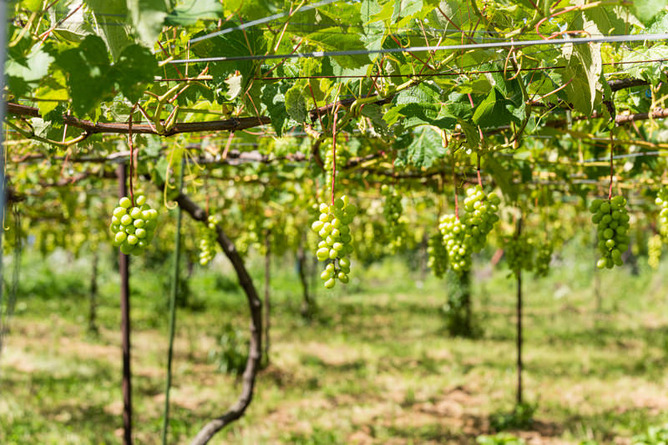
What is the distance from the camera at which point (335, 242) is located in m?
1.17

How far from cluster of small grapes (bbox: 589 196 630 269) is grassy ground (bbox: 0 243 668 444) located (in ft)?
12.6

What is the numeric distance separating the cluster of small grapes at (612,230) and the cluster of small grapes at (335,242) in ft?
2.32

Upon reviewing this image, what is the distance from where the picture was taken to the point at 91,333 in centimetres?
825

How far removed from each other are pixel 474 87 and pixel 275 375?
231 inches

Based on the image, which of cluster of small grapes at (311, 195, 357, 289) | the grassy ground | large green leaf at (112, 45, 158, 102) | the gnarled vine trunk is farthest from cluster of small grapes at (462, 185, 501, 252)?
the grassy ground

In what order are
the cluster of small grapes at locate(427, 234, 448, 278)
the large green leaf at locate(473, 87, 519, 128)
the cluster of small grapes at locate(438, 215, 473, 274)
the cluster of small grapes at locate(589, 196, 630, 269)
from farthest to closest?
1. the cluster of small grapes at locate(427, 234, 448, 278)
2. the cluster of small grapes at locate(438, 215, 473, 274)
3. the cluster of small grapes at locate(589, 196, 630, 269)
4. the large green leaf at locate(473, 87, 519, 128)

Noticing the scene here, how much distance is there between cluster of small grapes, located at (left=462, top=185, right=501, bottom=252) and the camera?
5.27ft

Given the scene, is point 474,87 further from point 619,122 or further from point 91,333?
point 91,333

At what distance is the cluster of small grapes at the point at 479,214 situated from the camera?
161 cm

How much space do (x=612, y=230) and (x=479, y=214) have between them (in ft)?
1.18

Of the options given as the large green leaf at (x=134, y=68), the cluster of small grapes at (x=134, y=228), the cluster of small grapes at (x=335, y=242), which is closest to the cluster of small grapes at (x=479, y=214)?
the cluster of small grapes at (x=335, y=242)

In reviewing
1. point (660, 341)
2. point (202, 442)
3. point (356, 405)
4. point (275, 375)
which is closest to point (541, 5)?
point (202, 442)

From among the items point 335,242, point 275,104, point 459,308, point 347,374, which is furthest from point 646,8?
point 459,308

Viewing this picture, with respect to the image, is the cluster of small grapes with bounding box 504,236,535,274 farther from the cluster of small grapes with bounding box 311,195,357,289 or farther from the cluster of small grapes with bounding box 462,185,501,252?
the cluster of small grapes with bounding box 311,195,357,289
